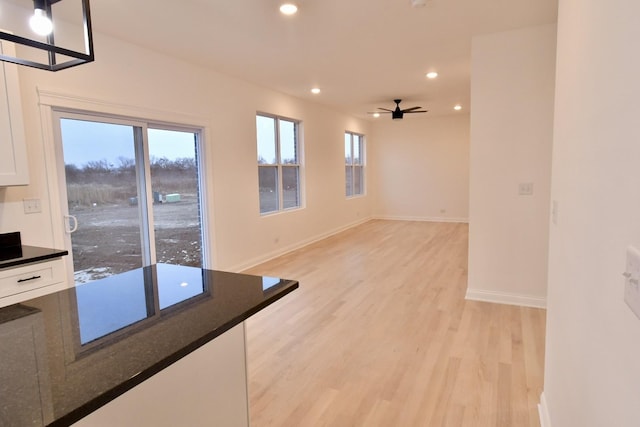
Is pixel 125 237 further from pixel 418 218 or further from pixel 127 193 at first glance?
pixel 418 218

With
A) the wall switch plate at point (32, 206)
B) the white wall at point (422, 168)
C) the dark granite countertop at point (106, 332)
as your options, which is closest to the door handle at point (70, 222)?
the wall switch plate at point (32, 206)

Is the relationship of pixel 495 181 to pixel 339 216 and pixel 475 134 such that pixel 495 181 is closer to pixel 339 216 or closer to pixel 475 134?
pixel 475 134

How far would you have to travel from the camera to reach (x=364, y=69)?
4609mm

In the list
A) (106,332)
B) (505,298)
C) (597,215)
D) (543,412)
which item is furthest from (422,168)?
(106,332)

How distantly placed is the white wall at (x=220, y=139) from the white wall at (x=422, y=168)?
1.97 meters

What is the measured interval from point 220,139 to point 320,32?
1.93m

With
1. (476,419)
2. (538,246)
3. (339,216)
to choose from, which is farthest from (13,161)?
(339,216)

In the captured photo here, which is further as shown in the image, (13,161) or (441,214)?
(441,214)

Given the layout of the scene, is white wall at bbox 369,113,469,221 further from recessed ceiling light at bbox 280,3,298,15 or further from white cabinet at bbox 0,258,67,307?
white cabinet at bbox 0,258,67,307

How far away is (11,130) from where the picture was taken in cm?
244

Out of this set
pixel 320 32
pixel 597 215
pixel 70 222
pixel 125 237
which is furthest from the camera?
pixel 125 237

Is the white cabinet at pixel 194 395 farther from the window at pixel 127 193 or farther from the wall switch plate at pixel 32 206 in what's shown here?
the window at pixel 127 193

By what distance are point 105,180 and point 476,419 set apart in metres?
3.45

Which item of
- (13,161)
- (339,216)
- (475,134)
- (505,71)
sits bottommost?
(339,216)
